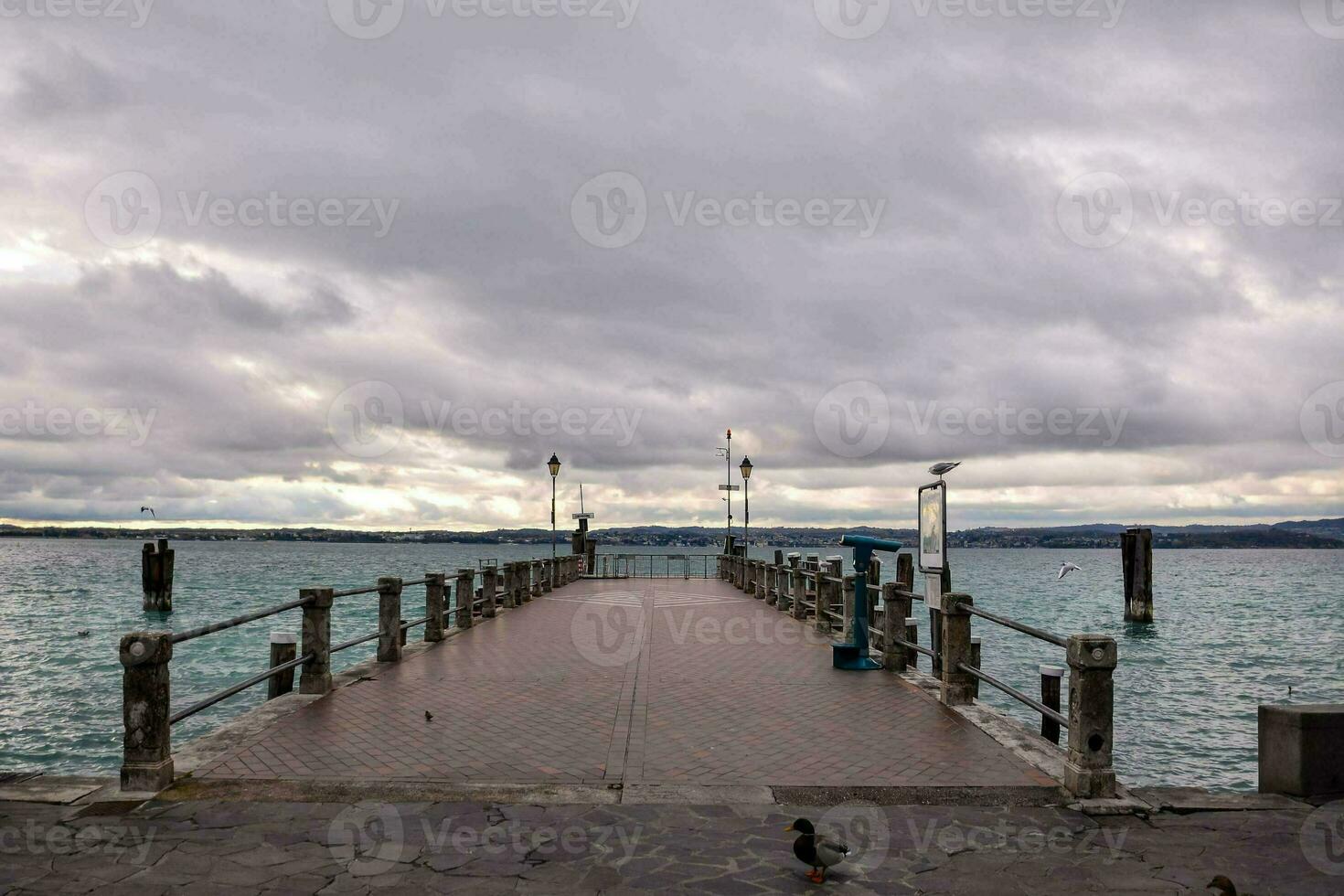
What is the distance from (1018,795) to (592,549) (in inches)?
1569

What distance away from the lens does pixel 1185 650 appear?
3772 centimetres

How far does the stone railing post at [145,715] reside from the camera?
6.62 metres

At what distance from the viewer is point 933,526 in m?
10.7

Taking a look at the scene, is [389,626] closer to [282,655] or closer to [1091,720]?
[282,655]

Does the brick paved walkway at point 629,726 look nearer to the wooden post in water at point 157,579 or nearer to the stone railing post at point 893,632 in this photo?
the stone railing post at point 893,632

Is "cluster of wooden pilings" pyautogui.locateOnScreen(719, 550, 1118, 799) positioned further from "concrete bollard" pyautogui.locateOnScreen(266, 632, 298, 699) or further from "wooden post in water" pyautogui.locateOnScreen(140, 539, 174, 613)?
"wooden post in water" pyautogui.locateOnScreen(140, 539, 174, 613)

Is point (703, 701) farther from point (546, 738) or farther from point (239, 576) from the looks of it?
point (239, 576)

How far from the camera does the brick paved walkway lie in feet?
23.9

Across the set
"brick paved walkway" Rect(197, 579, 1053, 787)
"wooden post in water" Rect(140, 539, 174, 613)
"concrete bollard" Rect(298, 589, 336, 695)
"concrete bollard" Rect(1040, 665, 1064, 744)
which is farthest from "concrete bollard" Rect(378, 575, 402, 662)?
"wooden post in water" Rect(140, 539, 174, 613)

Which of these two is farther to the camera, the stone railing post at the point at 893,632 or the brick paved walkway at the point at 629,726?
the stone railing post at the point at 893,632

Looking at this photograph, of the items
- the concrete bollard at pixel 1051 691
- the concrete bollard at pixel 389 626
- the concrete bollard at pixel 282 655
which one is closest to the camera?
the concrete bollard at pixel 282 655

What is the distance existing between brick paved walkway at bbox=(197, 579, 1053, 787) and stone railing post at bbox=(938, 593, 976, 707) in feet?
0.78

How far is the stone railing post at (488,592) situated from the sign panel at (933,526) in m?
11.6

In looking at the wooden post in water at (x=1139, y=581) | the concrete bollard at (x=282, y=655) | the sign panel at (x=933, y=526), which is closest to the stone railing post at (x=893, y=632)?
the sign panel at (x=933, y=526)
